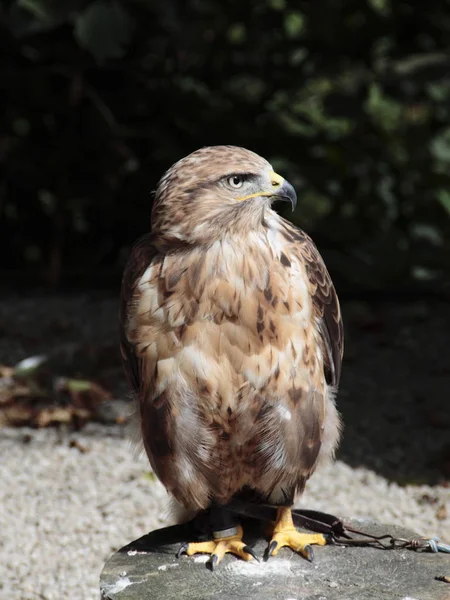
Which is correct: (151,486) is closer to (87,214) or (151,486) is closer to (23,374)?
(23,374)

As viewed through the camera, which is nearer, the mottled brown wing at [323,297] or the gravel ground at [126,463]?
the mottled brown wing at [323,297]

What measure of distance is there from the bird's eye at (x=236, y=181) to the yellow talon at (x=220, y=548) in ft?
3.99

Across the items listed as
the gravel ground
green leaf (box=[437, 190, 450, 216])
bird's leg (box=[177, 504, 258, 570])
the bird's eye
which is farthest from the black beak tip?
green leaf (box=[437, 190, 450, 216])

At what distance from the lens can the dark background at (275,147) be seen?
248 inches

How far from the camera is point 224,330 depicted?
10.0 feet

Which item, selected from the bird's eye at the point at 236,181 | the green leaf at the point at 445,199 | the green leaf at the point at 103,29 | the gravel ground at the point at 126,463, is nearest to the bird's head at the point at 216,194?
the bird's eye at the point at 236,181

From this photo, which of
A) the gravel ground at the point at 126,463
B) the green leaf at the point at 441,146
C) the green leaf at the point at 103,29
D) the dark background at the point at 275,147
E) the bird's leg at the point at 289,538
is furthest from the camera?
the green leaf at the point at 441,146

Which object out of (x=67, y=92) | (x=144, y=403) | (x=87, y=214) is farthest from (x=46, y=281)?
(x=144, y=403)

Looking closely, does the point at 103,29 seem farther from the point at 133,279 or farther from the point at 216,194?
the point at 216,194

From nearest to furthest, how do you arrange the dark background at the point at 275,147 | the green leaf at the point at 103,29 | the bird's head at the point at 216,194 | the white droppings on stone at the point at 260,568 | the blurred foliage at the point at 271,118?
the bird's head at the point at 216,194 → the white droppings on stone at the point at 260,568 → the green leaf at the point at 103,29 → the dark background at the point at 275,147 → the blurred foliage at the point at 271,118

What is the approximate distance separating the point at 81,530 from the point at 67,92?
355cm

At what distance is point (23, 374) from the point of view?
607 centimetres

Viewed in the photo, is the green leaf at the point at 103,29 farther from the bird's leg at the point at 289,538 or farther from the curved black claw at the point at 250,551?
the curved black claw at the point at 250,551

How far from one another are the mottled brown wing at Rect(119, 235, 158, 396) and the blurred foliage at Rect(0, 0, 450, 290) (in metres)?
2.94
